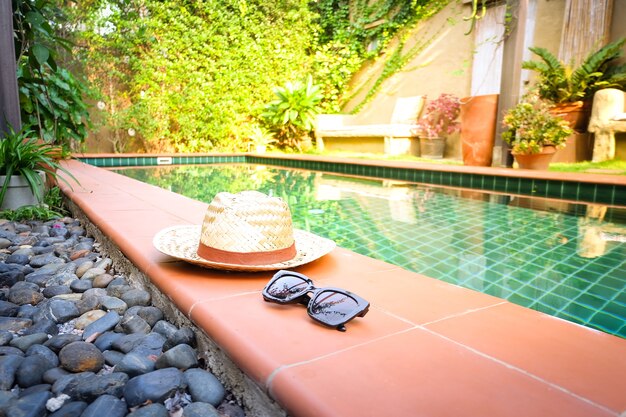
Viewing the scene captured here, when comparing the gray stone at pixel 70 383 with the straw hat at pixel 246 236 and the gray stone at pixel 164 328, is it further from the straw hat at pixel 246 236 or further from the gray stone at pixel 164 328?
the straw hat at pixel 246 236

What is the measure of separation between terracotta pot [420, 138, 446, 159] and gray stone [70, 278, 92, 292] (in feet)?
23.1

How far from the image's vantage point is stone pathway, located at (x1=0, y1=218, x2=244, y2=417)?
3.27 feet

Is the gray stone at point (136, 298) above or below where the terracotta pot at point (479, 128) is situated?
below

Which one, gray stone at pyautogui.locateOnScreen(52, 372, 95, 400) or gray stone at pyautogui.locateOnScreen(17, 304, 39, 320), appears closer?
gray stone at pyautogui.locateOnScreen(52, 372, 95, 400)

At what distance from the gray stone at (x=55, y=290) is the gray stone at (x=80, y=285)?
2cm

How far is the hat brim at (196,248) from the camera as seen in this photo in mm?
1404

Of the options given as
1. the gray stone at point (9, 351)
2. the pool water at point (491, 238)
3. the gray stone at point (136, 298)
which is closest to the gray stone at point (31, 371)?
the gray stone at point (9, 351)

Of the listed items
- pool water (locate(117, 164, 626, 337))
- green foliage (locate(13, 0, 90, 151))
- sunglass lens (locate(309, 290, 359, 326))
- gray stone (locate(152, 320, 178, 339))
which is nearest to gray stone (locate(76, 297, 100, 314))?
gray stone (locate(152, 320, 178, 339))

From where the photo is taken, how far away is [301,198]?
4363mm

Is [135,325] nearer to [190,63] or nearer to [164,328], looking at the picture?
[164,328]

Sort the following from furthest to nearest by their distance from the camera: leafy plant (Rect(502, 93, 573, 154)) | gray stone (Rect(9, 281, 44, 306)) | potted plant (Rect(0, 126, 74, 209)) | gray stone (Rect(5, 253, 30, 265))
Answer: leafy plant (Rect(502, 93, 573, 154))
potted plant (Rect(0, 126, 74, 209))
gray stone (Rect(5, 253, 30, 265))
gray stone (Rect(9, 281, 44, 306))

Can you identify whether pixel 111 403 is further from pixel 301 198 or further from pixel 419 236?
pixel 301 198

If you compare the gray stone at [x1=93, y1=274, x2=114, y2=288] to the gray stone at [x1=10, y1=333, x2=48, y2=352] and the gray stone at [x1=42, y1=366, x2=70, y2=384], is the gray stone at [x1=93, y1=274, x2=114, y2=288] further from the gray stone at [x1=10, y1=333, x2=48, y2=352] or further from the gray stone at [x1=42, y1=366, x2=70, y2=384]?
the gray stone at [x1=42, y1=366, x2=70, y2=384]

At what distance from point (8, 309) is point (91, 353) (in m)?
0.54
